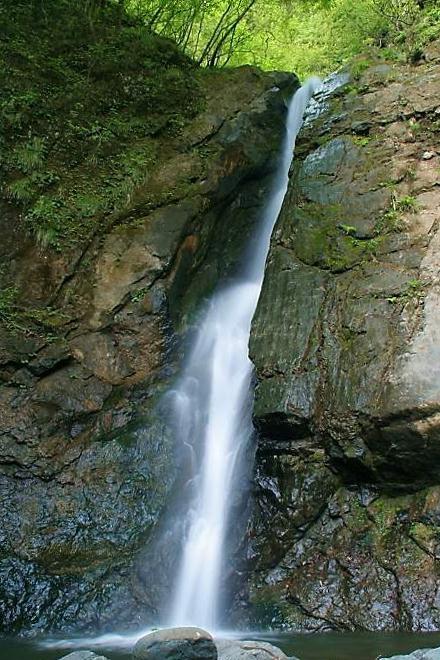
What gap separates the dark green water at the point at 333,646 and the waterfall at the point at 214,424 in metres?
1.12

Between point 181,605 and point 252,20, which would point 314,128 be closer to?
point 252,20

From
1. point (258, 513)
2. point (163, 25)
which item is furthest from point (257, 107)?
point (258, 513)

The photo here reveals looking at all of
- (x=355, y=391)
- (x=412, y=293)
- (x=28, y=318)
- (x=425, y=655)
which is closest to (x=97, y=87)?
(x=28, y=318)

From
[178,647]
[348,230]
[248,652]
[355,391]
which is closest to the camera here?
[178,647]

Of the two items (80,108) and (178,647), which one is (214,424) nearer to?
(178,647)

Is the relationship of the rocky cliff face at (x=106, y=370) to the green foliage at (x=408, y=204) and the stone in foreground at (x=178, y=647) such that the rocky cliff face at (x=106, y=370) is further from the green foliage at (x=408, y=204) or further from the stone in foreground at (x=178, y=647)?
the green foliage at (x=408, y=204)

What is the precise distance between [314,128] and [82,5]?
5.22 meters

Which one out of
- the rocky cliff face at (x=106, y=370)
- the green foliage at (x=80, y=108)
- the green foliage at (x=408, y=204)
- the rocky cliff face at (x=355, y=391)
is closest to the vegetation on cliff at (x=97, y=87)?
the green foliage at (x=80, y=108)

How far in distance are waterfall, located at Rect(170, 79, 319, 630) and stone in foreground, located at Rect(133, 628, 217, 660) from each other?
2398 mm

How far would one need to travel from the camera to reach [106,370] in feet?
28.8

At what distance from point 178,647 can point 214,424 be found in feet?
14.5

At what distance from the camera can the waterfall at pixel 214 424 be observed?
7051 millimetres

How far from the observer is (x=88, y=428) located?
27.5 feet

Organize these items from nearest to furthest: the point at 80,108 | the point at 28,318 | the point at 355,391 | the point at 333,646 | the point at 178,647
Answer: the point at 178,647
the point at 333,646
the point at 355,391
the point at 28,318
the point at 80,108
